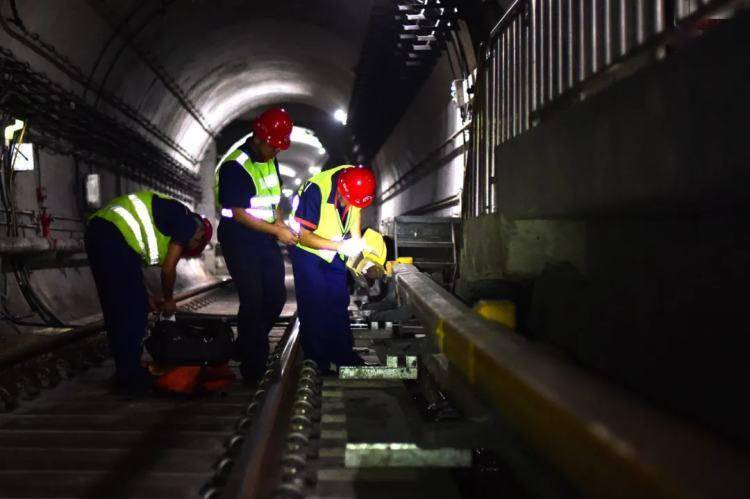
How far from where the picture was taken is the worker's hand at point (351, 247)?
4.52 metres

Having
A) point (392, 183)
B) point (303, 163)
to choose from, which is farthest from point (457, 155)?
point (303, 163)

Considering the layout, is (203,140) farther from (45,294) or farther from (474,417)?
(474,417)

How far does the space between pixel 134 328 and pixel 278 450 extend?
179 centimetres

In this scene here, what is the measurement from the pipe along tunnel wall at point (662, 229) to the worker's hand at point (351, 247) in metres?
1.69

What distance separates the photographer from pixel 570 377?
1.64m

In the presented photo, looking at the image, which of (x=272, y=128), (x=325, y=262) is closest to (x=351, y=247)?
(x=325, y=262)

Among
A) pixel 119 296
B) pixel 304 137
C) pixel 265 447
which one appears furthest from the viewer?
pixel 304 137

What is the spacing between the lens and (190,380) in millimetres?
4270

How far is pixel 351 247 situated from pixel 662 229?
2716 mm

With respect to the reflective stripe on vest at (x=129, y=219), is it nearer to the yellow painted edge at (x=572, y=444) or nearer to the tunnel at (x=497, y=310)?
the tunnel at (x=497, y=310)

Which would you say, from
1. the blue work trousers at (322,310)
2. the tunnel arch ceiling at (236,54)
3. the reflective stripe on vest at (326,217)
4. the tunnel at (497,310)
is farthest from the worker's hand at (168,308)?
the tunnel arch ceiling at (236,54)

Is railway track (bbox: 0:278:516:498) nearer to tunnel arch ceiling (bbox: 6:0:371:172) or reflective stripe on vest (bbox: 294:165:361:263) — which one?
reflective stripe on vest (bbox: 294:165:361:263)

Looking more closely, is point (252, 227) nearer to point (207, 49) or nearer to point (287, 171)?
point (207, 49)

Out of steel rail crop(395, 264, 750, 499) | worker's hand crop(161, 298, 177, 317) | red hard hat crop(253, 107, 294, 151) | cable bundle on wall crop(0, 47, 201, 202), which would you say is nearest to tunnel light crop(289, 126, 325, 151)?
A: cable bundle on wall crop(0, 47, 201, 202)
